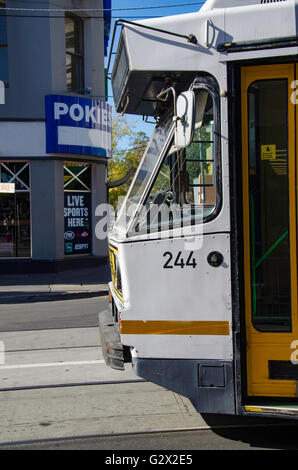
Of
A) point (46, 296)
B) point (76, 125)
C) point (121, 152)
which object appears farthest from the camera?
point (121, 152)

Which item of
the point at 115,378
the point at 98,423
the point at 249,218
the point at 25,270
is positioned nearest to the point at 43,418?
the point at 98,423

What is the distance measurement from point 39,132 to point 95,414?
11.2m

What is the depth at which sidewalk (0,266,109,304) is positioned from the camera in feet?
38.2

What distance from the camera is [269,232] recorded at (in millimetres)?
3713

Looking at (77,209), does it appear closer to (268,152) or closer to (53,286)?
(53,286)

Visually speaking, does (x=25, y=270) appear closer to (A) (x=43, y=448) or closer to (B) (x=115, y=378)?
(B) (x=115, y=378)

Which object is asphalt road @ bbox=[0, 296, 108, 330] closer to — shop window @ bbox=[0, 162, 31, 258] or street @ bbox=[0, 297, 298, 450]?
street @ bbox=[0, 297, 298, 450]

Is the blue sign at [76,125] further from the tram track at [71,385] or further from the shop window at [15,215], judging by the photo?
the tram track at [71,385]

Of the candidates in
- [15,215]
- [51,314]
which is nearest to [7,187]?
[15,215]

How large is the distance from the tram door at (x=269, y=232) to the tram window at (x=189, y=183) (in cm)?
25

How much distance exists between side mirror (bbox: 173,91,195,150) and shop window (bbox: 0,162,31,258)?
38.1 ft

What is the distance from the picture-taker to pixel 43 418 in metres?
4.51

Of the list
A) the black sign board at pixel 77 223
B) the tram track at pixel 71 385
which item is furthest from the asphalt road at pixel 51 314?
the black sign board at pixel 77 223

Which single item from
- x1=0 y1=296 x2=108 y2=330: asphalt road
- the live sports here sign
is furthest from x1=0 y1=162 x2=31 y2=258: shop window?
x1=0 y1=296 x2=108 y2=330: asphalt road
